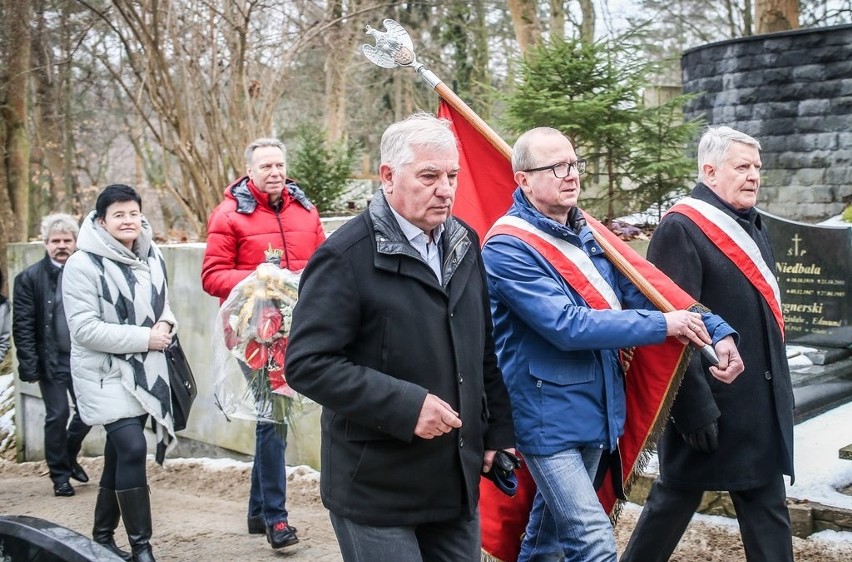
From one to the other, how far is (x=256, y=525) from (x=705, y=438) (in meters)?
3.02

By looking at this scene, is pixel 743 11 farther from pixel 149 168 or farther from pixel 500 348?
pixel 500 348

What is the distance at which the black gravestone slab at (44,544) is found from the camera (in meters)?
2.21

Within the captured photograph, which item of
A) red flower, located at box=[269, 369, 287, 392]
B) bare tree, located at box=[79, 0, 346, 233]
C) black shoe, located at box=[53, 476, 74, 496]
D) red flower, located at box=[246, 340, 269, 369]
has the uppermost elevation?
bare tree, located at box=[79, 0, 346, 233]

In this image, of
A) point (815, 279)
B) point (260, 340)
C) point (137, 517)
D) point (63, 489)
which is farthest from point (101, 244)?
point (815, 279)

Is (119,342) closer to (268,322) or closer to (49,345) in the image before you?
(268,322)

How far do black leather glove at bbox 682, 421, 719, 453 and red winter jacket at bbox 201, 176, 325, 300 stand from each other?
2463mm

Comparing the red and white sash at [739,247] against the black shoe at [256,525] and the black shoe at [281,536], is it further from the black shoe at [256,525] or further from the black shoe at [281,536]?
the black shoe at [256,525]

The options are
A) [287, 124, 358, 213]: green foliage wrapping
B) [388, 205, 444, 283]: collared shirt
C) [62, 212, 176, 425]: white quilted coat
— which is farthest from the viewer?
[287, 124, 358, 213]: green foliage wrapping

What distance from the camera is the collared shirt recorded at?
10.3 ft

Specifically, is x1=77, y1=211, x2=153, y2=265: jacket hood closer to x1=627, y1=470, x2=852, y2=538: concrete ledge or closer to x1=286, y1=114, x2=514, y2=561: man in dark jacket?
x1=286, y1=114, x2=514, y2=561: man in dark jacket

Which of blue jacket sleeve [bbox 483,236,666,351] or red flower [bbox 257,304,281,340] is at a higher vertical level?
blue jacket sleeve [bbox 483,236,666,351]

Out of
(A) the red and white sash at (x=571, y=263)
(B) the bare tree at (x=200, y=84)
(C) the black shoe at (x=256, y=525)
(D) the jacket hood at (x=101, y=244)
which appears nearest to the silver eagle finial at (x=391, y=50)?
(A) the red and white sash at (x=571, y=263)

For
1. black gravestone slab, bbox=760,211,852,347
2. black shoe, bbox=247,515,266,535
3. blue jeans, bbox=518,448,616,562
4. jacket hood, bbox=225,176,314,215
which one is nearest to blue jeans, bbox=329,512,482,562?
blue jeans, bbox=518,448,616,562

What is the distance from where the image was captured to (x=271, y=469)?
224 inches
